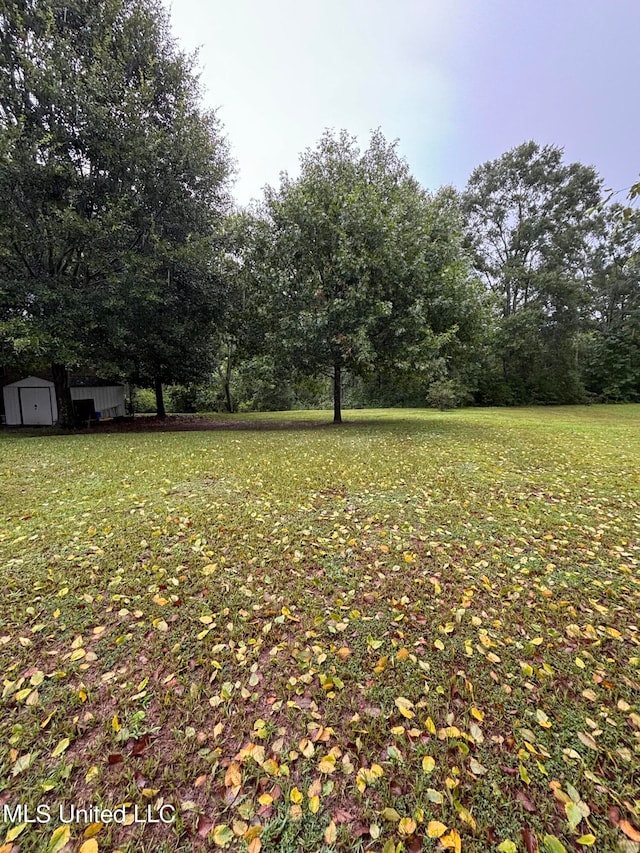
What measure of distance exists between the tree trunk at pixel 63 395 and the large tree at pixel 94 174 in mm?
1459

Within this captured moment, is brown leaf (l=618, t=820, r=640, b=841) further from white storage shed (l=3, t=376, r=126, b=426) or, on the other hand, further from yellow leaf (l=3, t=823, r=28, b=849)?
white storage shed (l=3, t=376, r=126, b=426)

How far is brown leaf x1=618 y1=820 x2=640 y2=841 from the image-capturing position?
156 centimetres

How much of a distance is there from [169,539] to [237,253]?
1115cm

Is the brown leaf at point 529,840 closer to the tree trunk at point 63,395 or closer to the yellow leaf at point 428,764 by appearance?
the yellow leaf at point 428,764

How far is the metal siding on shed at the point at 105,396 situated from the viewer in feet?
58.3

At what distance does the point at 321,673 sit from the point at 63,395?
14.4 m

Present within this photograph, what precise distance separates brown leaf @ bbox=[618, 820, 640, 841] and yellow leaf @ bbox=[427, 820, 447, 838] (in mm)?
747

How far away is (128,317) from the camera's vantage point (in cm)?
1160

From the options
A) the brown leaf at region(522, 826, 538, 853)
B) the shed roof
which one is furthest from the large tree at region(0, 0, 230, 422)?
the brown leaf at region(522, 826, 538, 853)

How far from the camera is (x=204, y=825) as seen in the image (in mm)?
1619

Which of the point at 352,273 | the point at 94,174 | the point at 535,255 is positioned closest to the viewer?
the point at 352,273

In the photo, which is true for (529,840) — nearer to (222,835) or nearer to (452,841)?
(452,841)

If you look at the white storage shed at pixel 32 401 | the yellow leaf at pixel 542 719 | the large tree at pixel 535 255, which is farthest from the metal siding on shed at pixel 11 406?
the large tree at pixel 535 255

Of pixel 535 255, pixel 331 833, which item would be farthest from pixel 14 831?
pixel 535 255
